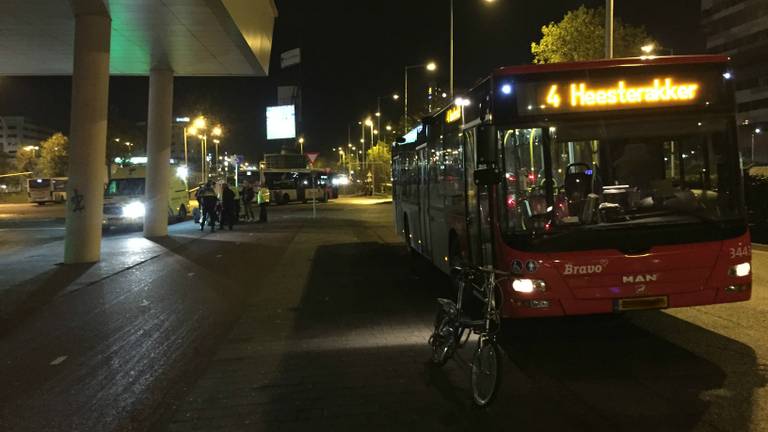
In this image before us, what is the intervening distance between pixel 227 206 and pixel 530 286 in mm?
19196

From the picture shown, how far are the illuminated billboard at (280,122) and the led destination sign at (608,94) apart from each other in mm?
58074

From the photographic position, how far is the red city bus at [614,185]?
6.05 meters

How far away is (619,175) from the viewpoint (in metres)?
6.48

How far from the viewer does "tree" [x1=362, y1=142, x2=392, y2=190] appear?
6162 centimetres

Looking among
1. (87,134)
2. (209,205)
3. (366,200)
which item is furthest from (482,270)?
(366,200)

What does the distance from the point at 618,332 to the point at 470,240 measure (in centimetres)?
201

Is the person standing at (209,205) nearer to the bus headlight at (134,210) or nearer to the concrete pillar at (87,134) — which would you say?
the bus headlight at (134,210)

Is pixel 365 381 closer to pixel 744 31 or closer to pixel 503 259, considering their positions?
pixel 503 259

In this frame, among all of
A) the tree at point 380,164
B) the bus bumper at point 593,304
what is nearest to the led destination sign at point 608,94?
the bus bumper at point 593,304

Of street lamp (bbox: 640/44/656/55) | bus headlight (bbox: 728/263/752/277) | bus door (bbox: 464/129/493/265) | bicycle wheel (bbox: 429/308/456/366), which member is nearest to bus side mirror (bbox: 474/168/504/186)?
bus door (bbox: 464/129/493/265)

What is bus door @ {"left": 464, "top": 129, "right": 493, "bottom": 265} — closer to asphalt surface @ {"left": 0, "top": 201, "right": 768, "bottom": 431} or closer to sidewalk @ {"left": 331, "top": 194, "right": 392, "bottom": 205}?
asphalt surface @ {"left": 0, "top": 201, "right": 768, "bottom": 431}

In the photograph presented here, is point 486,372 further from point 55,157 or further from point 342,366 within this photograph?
point 55,157

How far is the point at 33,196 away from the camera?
58.4m

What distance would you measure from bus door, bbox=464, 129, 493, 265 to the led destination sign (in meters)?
0.92
